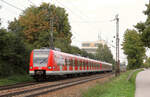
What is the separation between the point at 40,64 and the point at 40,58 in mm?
548

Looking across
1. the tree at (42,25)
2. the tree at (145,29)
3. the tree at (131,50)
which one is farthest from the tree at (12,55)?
the tree at (131,50)

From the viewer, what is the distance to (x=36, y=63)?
75.5 feet

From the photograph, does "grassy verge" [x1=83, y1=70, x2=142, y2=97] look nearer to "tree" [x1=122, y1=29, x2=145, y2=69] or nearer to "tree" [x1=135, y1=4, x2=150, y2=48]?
"tree" [x1=135, y1=4, x2=150, y2=48]

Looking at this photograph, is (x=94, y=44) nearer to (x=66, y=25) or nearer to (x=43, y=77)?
(x=66, y=25)

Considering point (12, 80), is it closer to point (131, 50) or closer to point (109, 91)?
point (109, 91)

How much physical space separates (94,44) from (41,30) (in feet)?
440

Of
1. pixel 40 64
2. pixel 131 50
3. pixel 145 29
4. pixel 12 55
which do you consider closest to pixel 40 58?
pixel 40 64

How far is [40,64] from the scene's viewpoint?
2292cm

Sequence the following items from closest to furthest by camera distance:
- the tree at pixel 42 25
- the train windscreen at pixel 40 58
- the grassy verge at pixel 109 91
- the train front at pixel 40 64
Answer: the grassy verge at pixel 109 91
the train front at pixel 40 64
the train windscreen at pixel 40 58
the tree at pixel 42 25

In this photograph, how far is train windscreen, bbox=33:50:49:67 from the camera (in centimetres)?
2294

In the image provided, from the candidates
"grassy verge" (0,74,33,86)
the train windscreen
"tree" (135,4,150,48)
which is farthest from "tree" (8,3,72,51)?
"tree" (135,4,150,48)

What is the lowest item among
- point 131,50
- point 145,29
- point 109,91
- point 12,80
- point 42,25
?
point 109,91

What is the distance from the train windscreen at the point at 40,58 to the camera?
903 inches

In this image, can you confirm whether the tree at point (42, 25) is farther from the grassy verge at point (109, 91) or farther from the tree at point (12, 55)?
the grassy verge at point (109, 91)
